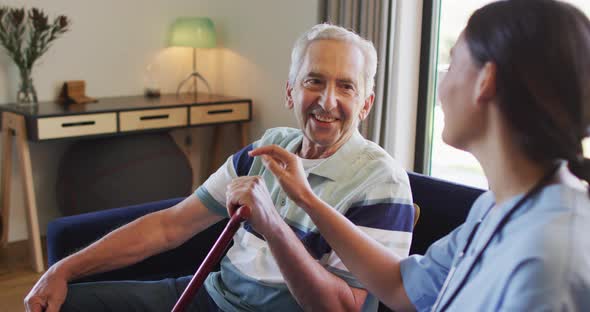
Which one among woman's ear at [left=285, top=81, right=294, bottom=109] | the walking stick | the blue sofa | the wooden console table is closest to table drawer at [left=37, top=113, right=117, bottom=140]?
the wooden console table

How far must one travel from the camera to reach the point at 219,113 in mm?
3916

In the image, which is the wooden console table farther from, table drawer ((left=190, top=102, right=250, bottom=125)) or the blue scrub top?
the blue scrub top

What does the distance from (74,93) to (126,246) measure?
2114mm

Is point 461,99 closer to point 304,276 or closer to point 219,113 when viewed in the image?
point 304,276

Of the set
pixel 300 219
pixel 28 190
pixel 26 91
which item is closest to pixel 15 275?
pixel 28 190

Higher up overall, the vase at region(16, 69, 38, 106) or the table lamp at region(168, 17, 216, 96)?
the table lamp at region(168, 17, 216, 96)

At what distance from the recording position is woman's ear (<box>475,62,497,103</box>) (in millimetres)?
898

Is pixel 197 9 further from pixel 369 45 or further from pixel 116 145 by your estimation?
pixel 369 45

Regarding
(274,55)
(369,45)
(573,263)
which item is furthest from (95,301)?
(274,55)

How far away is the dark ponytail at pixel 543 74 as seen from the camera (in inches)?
32.5

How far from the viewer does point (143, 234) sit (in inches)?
70.8

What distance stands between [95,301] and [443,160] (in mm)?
2218

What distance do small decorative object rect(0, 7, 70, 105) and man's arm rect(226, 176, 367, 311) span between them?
7.90 ft

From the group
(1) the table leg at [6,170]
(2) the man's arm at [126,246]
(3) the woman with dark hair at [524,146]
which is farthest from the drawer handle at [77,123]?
(3) the woman with dark hair at [524,146]
